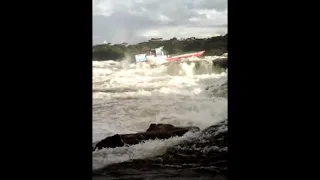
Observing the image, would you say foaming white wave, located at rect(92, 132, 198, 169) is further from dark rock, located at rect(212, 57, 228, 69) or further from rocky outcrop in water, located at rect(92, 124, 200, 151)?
dark rock, located at rect(212, 57, 228, 69)

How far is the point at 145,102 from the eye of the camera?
1.94 meters

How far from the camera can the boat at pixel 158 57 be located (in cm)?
196

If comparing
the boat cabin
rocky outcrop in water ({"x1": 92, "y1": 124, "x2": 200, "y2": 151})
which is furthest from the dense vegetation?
rocky outcrop in water ({"x1": 92, "y1": 124, "x2": 200, "y2": 151})

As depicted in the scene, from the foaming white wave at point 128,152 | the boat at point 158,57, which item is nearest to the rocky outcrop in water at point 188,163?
the foaming white wave at point 128,152

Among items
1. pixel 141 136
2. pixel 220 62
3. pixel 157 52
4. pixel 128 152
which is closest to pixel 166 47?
pixel 157 52

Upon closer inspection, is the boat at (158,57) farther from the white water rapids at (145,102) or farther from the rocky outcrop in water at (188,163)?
the rocky outcrop in water at (188,163)

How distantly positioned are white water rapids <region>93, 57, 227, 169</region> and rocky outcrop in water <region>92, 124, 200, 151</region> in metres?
0.02

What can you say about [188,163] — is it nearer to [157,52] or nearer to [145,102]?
[145,102]

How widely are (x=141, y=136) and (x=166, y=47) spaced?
53 cm

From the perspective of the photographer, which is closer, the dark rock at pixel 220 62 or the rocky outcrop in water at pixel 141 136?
the rocky outcrop in water at pixel 141 136

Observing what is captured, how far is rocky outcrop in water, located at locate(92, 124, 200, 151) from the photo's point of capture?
189 cm

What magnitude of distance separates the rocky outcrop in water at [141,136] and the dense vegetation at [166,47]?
43cm

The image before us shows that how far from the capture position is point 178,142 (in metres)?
1.93
